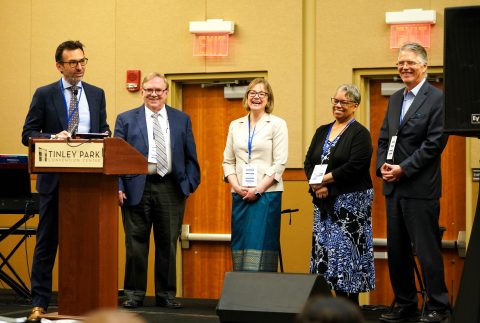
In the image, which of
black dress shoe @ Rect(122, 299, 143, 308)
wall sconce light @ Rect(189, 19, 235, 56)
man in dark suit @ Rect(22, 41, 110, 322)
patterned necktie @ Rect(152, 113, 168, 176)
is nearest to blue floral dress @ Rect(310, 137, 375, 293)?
patterned necktie @ Rect(152, 113, 168, 176)

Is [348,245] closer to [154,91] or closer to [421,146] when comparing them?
[421,146]

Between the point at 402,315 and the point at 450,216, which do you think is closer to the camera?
the point at 402,315

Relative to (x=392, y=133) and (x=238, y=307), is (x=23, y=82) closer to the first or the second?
(x=392, y=133)

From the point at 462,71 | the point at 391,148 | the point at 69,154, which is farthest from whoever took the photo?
the point at 391,148

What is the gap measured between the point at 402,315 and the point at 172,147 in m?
2.10

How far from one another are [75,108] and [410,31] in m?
3.10

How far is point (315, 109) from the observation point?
294 inches

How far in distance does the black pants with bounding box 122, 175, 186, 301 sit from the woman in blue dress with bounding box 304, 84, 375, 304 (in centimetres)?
114

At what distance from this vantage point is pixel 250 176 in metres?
6.04

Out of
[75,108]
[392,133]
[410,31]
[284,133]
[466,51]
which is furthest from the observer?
[410,31]

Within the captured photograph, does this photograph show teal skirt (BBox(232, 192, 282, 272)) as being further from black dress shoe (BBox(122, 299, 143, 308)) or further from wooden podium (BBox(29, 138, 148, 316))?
wooden podium (BBox(29, 138, 148, 316))

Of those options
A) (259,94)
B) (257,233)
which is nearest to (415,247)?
(257,233)

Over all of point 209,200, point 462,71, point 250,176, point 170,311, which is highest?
point 462,71

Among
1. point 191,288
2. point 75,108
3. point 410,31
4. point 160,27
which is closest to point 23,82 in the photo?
point 160,27
